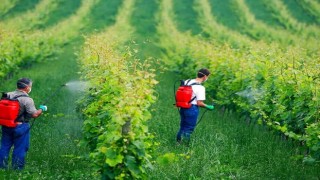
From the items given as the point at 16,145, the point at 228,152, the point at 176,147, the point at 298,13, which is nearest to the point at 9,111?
the point at 16,145

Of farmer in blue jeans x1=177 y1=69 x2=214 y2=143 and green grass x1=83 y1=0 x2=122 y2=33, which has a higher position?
farmer in blue jeans x1=177 y1=69 x2=214 y2=143

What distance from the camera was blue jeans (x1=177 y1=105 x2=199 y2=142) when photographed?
32.2ft

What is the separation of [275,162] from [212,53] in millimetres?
6857

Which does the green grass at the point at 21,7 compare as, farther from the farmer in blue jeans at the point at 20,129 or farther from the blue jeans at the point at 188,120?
the farmer in blue jeans at the point at 20,129

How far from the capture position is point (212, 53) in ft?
49.5

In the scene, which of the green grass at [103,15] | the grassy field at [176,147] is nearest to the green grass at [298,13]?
the green grass at [103,15]

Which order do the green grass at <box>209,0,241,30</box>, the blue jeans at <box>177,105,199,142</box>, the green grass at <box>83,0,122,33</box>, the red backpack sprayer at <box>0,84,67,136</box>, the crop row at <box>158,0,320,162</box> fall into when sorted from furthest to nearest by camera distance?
1. the green grass at <box>209,0,241,30</box>
2. the green grass at <box>83,0,122,33</box>
3. the blue jeans at <box>177,105,199,142</box>
4. the crop row at <box>158,0,320,162</box>
5. the red backpack sprayer at <box>0,84,67,136</box>

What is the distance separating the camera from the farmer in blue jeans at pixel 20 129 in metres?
8.12

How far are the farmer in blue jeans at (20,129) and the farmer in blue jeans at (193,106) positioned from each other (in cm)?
305

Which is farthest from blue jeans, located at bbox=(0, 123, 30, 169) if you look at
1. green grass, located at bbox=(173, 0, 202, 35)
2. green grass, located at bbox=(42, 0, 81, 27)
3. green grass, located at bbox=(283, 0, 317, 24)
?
green grass, located at bbox=(283, 0, 317, 24)

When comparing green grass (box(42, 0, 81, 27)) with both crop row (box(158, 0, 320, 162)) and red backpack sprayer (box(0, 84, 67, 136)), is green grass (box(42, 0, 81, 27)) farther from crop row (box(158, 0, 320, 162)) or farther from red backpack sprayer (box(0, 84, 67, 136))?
red backpack sprayer (box(0, 84, 67, 136))

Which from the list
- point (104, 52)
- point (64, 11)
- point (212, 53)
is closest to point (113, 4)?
point (64, 11)

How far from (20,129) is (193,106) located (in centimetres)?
352

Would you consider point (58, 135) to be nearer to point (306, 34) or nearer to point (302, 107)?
point (302, 107)
